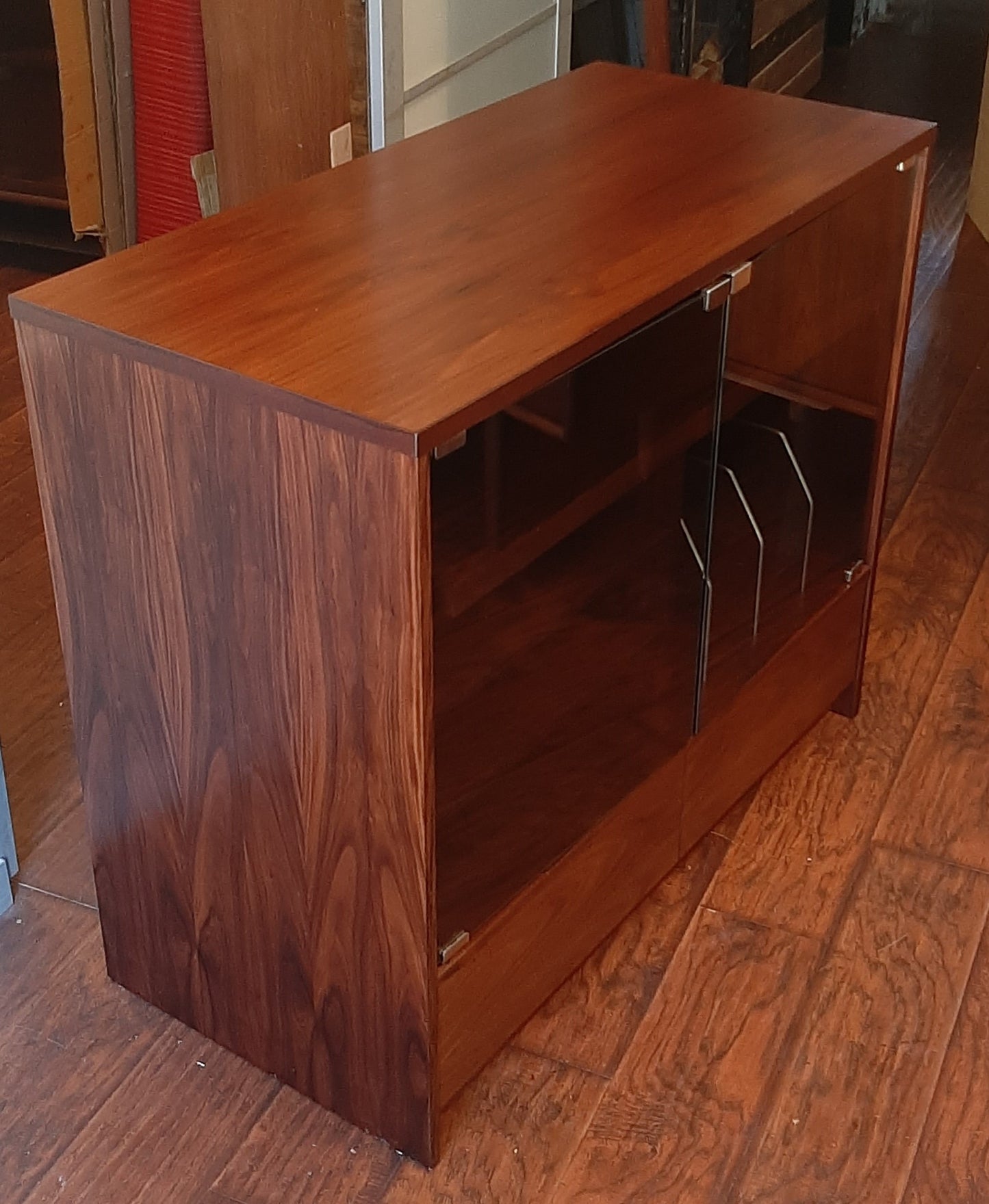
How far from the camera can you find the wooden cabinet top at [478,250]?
1.07 metres

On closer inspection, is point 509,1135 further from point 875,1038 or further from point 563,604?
point 563,604

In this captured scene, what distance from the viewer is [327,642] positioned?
111 centimetres

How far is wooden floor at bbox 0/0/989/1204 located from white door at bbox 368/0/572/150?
3.53 feet

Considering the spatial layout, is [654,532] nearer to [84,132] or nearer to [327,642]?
[327,642]

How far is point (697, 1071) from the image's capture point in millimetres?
1444

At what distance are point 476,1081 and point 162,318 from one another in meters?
0.77

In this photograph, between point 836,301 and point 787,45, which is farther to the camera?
point 787,45

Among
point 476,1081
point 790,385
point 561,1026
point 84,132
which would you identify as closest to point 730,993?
point 561,1026

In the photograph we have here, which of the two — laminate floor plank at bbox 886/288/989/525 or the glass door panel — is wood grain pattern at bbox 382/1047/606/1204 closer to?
the glass door panel

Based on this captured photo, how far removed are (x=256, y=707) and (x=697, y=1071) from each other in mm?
587

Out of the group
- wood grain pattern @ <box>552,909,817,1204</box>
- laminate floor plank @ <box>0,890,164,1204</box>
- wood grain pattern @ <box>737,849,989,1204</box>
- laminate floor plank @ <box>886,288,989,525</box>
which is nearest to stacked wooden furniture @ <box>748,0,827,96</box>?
laminate floor plank @ <box>886,288,989,525</box>

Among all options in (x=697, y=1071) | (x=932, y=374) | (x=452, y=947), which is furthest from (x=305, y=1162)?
(x=932, y=374)

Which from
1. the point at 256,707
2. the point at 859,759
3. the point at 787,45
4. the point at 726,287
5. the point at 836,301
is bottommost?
the point at 859,759

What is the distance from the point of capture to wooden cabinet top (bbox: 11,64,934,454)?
Result: 1.07 m
